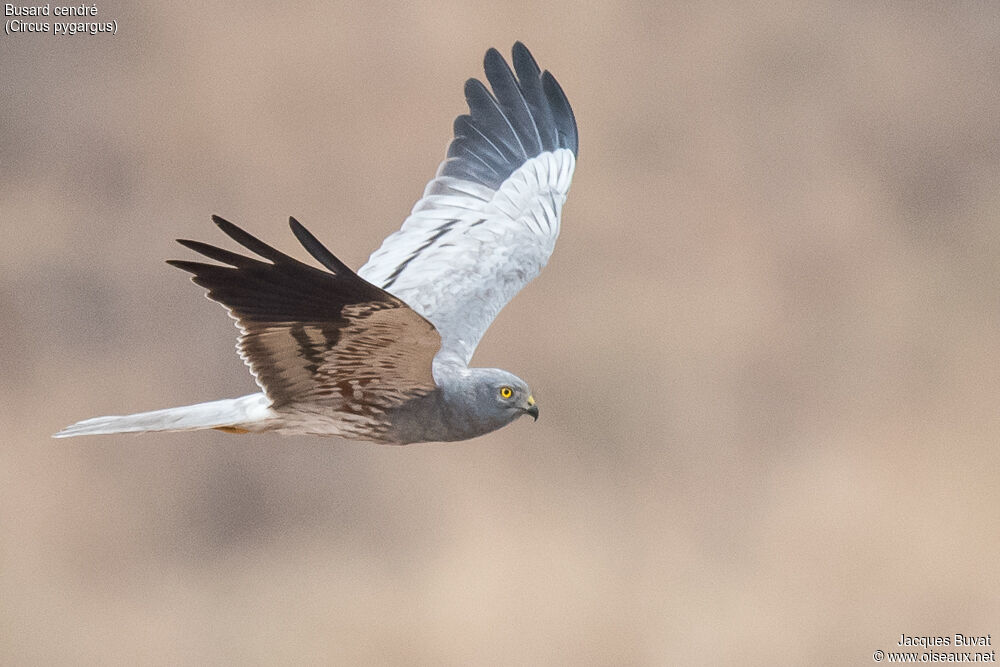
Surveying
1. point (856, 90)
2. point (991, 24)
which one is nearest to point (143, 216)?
point (856, 90)

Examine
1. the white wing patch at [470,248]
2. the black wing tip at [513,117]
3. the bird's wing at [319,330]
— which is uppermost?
the black wing tip at [513,117]

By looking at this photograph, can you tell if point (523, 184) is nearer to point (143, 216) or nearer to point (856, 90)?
point (143, 216)

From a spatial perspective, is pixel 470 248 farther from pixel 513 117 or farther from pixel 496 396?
pixel 496 396

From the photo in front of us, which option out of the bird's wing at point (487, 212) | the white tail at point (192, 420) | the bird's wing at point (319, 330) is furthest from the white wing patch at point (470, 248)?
the white tail at point (192, 420)

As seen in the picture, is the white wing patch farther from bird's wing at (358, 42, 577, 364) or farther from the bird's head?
the bird's head

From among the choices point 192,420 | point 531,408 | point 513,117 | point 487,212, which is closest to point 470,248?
point 487,212

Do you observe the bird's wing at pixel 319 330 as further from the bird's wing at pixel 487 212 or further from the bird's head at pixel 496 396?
the bird's wing at pixel 487 212

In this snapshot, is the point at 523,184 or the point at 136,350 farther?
the point at 136,350

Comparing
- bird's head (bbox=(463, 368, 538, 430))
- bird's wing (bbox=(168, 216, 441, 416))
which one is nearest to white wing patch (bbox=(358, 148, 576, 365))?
bird's head (bbox=(463, 368, 538, 430))
